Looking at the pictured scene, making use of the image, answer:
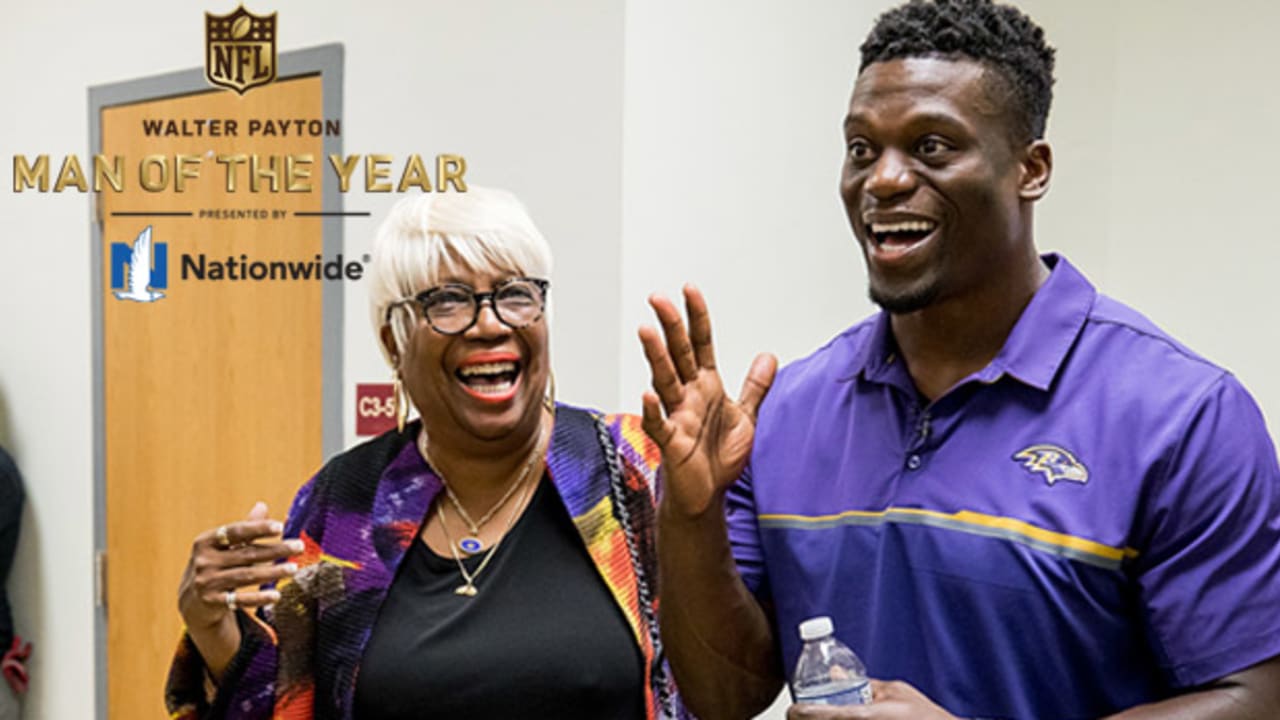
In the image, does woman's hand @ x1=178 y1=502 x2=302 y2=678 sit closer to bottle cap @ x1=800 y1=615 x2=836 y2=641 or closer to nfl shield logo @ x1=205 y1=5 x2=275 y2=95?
bottle cap @ x1=800 y1=615 x2=836 y2=641

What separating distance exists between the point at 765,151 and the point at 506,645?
44.2 inches

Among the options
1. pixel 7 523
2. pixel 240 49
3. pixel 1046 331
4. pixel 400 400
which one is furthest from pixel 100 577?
pixel 1046 331

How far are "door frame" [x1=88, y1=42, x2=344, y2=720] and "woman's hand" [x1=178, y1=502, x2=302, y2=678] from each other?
3.47 ft

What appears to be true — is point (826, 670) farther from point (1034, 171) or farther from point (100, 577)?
point (100, 577)

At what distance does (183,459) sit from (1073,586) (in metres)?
2.39

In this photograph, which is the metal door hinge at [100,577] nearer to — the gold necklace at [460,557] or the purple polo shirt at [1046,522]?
the gold necklace at [460,557]

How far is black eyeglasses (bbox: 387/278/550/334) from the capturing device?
5.28 feet

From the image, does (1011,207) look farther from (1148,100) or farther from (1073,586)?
(1148,100)

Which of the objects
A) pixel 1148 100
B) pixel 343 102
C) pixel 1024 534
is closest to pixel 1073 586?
pixel 1024 534

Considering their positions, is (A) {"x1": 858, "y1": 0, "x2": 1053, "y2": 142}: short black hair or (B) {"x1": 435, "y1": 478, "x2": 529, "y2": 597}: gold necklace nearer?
(A) {"x1": 858, "y1": 0, "x2": 1053, "y2": 142}: short black hair

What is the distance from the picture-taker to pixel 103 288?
2.96 meters

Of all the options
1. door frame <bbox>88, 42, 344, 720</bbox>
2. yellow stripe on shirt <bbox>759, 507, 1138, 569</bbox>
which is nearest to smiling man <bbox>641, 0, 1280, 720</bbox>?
yellow stripe on shirt <bbox>759, 507, 1138, 569</bbox>

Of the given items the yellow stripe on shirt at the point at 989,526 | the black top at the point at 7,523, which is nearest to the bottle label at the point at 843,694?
the yellow stripe on shirt at the point at 989,526

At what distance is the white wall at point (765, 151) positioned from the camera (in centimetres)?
215
